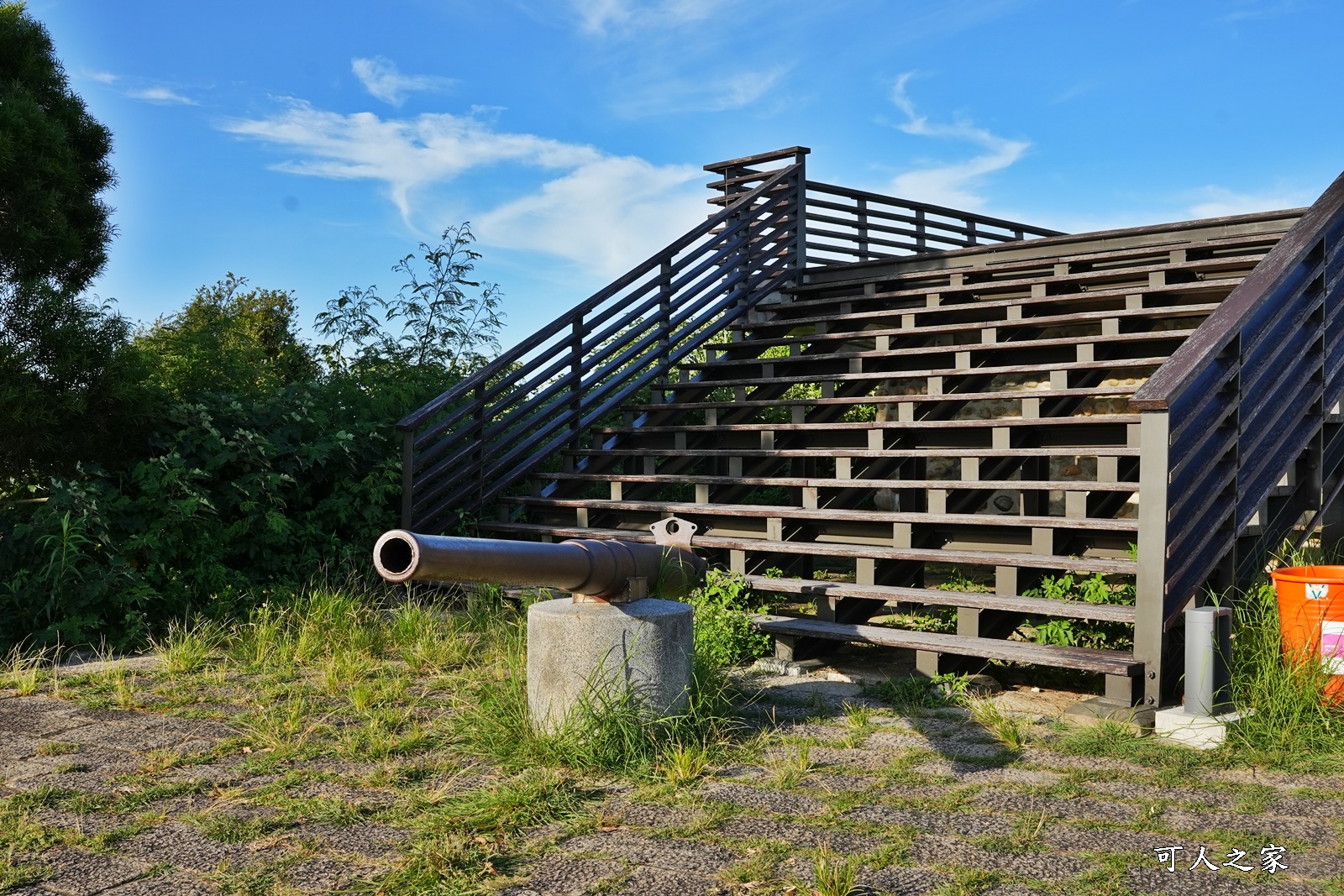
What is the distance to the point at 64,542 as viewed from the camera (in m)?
6.76

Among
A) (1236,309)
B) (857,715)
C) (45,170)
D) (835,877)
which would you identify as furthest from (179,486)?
(1236,309)

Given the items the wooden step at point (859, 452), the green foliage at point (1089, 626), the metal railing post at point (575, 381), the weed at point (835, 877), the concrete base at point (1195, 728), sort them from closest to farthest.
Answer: the weed at point (835, 877) → the concrete base at point (1195, 728) → the green foliage at point (1089, 626) → the wooden step at point (859, 452) → the metal railing post at point (575, 381)

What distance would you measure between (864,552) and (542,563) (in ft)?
10.7

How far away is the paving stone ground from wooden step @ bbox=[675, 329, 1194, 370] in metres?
3.67

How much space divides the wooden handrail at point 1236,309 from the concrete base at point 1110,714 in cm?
144

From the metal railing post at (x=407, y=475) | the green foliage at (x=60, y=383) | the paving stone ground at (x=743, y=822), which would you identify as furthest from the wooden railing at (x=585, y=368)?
the paving stone ground at (x=743, y=822)

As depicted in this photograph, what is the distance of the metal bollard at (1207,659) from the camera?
193 inches

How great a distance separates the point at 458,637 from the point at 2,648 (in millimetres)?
2735

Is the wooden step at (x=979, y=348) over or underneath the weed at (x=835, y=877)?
over

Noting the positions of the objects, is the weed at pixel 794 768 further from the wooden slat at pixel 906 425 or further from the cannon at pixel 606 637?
the wooden slat at pixel 906 425

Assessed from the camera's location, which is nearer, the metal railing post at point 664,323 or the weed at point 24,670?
the weed at point 24,670

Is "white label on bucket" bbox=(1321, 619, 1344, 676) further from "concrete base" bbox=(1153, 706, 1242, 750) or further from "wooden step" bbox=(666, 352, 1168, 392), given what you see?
"wooden step" bbox=(666, 352, 1168, 392)

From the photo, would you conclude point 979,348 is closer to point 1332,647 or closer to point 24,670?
point 1332,647

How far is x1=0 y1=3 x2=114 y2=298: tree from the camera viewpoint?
8797 millimetres
